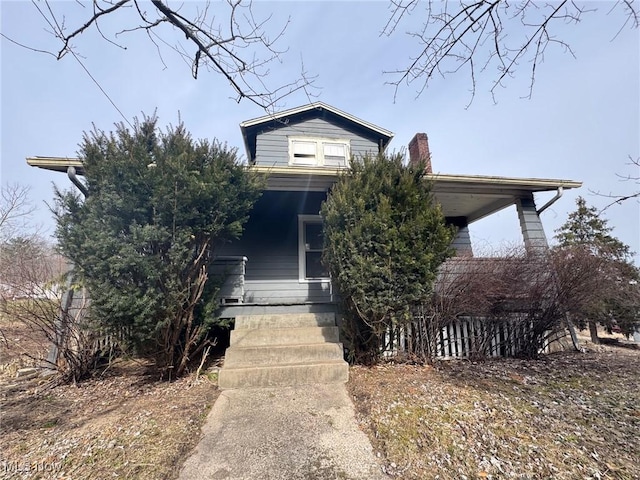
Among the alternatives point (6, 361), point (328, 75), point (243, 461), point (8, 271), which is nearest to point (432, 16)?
point (328, 75)

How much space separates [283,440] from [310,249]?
193 inches

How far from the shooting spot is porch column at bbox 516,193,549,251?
6296 mm

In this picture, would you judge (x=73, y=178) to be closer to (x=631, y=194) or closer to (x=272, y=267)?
(x=272, y=267)

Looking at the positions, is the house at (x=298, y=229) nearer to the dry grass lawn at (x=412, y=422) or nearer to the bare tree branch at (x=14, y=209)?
the dry grass lawn at (x=412, y=422)

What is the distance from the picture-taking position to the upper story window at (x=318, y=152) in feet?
28.2

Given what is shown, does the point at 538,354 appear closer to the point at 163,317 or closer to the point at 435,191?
the point at 435,191

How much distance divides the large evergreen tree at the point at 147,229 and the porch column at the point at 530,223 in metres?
6.17

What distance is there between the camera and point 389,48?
11.9 ft

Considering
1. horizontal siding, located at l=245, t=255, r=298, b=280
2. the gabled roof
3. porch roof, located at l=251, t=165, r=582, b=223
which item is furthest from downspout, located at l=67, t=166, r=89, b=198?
the gabled roof

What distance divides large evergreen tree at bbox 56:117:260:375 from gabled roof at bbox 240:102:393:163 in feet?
15.6

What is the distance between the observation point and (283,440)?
8.74ft

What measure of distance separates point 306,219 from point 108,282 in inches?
176

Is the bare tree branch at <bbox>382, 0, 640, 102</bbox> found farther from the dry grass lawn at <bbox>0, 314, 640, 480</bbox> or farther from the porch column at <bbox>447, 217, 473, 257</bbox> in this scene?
the porch column at <bbox>447, 217, 473, 257</bbox>

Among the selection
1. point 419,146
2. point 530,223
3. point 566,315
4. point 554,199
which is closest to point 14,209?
point 419,146
